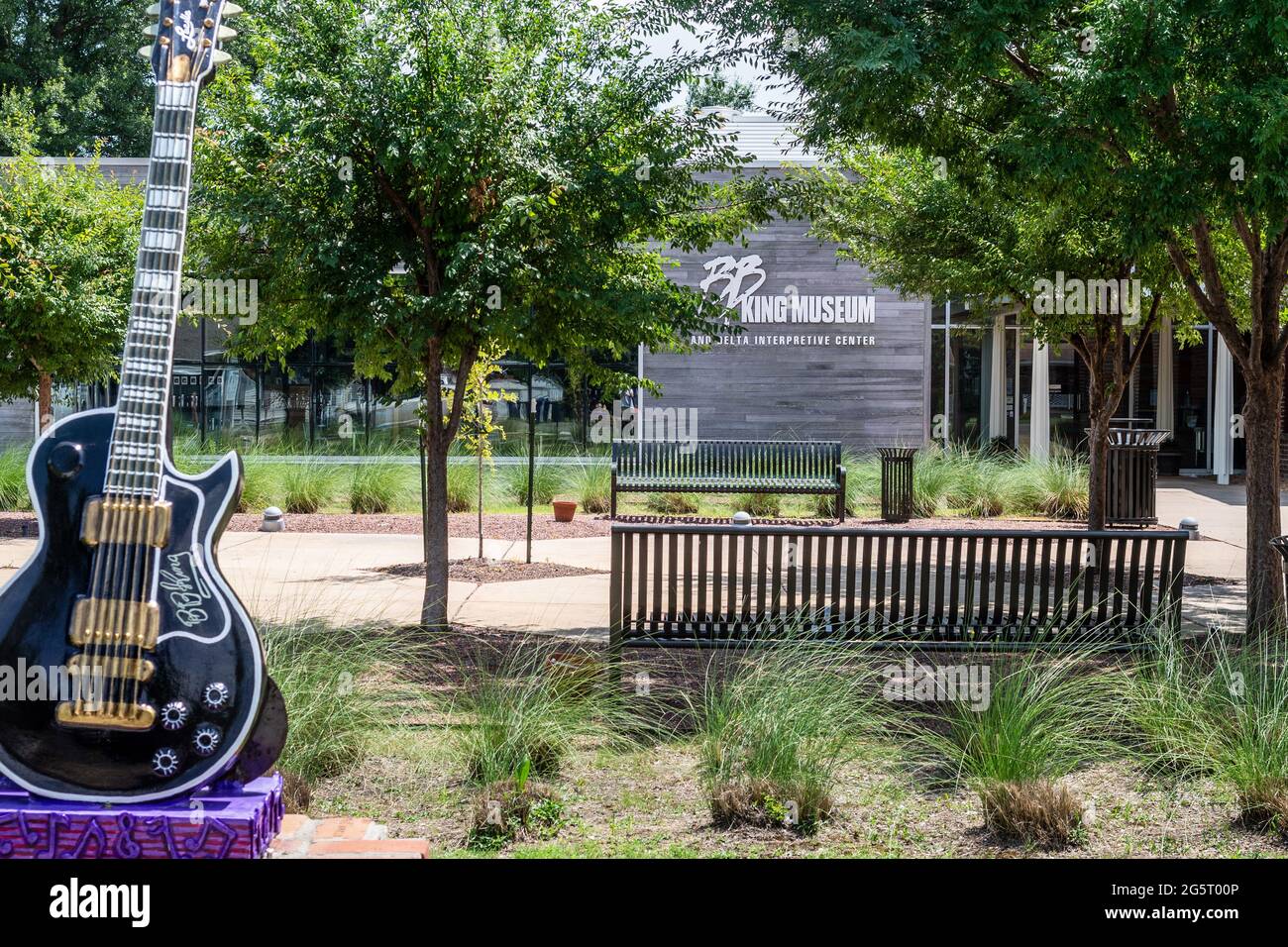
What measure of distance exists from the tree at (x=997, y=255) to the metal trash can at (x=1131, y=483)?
91cm

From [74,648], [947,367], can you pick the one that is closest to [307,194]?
[74,648]

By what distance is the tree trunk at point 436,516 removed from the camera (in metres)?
7.59

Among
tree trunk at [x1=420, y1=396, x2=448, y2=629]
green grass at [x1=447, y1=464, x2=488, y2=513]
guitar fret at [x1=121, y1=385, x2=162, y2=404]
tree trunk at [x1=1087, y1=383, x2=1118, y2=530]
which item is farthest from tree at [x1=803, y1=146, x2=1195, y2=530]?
guitar fret at [x1=121, y1=385, x2=162, y2=404]

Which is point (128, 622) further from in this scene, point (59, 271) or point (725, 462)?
point (725, 462)

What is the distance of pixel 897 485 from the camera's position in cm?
1492

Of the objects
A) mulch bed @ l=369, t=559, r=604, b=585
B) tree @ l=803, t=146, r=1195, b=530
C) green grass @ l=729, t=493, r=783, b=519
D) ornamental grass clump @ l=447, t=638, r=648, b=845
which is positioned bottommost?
ornamental grass clump @ l=447, t=638, r=648, b=845

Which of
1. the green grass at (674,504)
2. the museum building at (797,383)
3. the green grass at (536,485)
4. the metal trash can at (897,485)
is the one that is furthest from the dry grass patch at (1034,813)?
the museum building at (797,383)

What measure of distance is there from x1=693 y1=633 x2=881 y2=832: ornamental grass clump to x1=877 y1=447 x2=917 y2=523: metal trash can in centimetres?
991

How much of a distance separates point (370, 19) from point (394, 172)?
0.87m

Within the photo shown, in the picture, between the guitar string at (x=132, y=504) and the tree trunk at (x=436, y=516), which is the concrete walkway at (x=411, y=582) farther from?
the guitar string at (x=132, y=504)

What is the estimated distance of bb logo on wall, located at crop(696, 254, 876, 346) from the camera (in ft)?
67.4

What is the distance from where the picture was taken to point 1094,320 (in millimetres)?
12227

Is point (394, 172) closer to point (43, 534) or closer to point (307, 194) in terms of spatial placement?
point (307, 194)

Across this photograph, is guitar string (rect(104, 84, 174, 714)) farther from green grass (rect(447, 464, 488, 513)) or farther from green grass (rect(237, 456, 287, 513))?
green grass (rect(447, 464, 488, 513))
